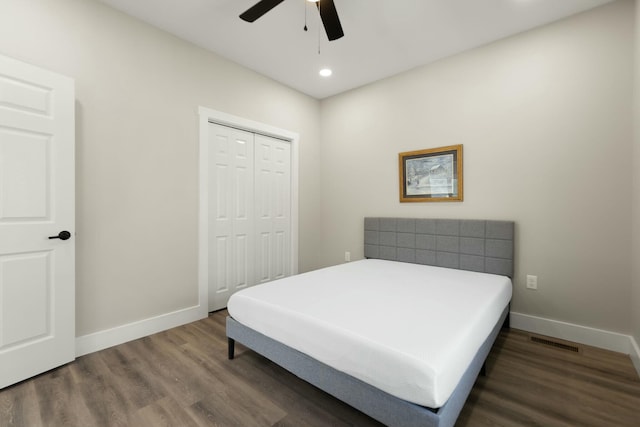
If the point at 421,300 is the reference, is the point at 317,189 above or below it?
above

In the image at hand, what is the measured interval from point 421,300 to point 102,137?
9.22 feet

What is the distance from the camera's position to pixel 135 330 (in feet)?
8.41

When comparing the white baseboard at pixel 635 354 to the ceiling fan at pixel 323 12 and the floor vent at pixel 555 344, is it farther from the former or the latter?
the ceiling fan at pixel 323 12

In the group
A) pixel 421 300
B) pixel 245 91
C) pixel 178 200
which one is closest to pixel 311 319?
pixel 421 300

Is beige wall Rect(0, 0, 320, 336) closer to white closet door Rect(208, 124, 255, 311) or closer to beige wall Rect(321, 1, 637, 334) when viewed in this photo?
white closet door Rect(208, 124, 255, 311)

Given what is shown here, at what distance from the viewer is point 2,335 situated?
1843 millimetres

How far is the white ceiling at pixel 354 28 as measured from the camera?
2.39 m

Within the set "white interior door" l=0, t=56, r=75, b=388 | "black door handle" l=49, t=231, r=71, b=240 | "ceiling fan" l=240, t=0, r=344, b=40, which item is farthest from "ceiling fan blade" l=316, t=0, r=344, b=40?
"black door handle" l=49, t=231, r=71, b=240

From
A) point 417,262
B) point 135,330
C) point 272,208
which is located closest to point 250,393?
point 135,330

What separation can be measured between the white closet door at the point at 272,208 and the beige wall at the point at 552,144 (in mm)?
1621

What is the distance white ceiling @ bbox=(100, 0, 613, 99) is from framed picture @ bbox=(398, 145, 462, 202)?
1.06 m

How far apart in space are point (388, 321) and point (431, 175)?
220 cm

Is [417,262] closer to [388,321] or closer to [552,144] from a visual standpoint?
[552,144]

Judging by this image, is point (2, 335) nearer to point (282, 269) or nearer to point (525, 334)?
point (282, 269)
